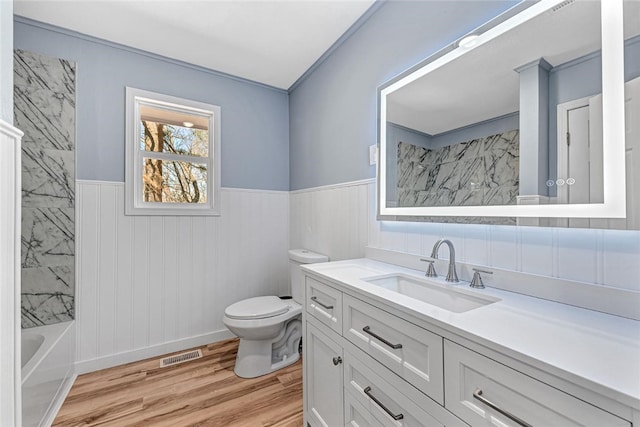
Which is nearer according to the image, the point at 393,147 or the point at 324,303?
the point at 324,303

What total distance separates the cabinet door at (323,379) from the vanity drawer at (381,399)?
0.23ft

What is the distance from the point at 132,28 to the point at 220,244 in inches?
67.3

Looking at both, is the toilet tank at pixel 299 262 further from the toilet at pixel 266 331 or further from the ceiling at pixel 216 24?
the ceiling at pixel 216 24

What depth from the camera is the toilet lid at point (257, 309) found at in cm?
181

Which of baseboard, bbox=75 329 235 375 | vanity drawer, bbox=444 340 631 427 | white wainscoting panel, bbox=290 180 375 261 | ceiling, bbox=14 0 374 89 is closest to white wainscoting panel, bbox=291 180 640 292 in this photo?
white wainscoting panel, bbox=290 180 375 261

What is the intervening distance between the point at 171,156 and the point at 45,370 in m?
1.61

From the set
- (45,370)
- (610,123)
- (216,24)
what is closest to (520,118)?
(610,123)

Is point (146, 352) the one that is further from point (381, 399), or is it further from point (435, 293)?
point (435, 293)

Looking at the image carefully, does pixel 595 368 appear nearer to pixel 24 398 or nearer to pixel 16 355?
pixel 16 355

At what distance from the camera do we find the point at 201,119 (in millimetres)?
2463

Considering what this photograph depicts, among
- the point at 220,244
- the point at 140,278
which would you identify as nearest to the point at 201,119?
the point at 220,244

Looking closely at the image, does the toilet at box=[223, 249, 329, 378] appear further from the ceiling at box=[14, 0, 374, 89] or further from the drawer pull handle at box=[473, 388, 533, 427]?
the ceiling at box=[14, 0, 374, 89]

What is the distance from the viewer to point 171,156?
233 centimetres

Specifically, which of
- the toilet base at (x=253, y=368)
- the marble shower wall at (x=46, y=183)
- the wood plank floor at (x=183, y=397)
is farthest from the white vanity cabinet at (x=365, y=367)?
the marble shower wall at (x=46, y=183)
